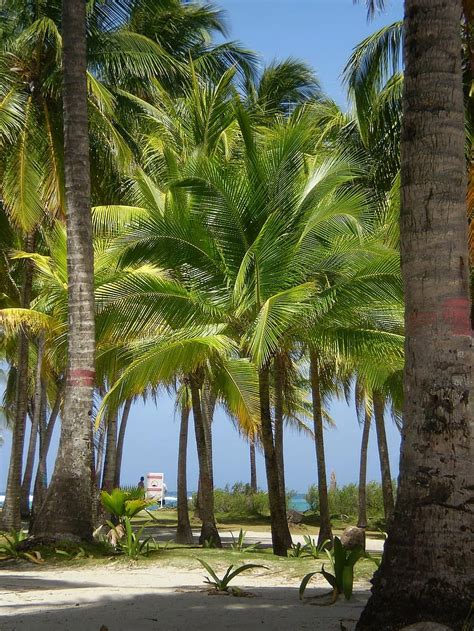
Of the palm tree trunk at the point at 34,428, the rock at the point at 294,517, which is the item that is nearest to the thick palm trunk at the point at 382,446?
the rock at the point at 294,517

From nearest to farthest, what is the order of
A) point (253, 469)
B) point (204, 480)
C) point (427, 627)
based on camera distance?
point (427, 627) → point (204, 480) → point (253, 469)

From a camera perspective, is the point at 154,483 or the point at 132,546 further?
the point at 154,483

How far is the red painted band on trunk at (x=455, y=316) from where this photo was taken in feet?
18.2

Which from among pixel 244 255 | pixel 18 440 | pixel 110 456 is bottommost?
pixel 110 456

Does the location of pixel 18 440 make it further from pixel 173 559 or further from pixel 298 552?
pixel 173 559

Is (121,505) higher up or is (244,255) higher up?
(244,255)

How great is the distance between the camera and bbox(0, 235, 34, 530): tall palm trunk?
20.8 metres

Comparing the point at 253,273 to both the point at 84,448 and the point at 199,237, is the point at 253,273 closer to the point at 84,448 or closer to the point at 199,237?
the point at 199,237

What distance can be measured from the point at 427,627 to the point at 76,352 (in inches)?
357

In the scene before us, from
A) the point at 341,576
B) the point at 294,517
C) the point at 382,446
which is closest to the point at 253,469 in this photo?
the point at 294,517

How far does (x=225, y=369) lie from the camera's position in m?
15.1

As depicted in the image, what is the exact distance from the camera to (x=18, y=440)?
21.9m

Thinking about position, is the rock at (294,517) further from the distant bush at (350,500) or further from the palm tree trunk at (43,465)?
the palm tree trunk at (43,465)

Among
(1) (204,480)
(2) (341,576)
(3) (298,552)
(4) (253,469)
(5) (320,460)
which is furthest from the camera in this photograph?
(4) (253,469)
